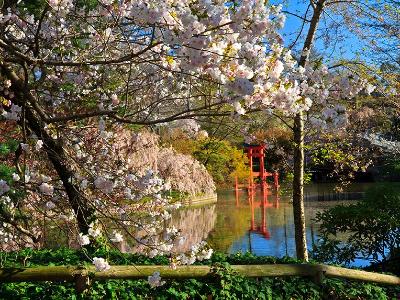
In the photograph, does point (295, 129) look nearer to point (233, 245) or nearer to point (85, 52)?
point (85, 52)

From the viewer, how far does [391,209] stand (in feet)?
23.9

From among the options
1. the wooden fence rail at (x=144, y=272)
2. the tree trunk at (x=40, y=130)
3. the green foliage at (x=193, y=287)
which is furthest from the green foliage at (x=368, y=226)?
the tree trunk at (x=40, y=130)

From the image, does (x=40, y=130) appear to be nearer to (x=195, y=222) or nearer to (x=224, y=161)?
(x=195, y=222)

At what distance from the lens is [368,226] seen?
721cm

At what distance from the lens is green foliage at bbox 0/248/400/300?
156 inches

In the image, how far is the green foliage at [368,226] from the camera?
7074 mm

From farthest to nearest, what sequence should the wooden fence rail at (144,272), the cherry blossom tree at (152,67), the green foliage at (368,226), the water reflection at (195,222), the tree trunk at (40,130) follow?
the water reflection at (195,222)
the green foliage at (368,226)
the wooden fence rail at (144,272)
the tree trunk at (40,130)
the cherry blossom tree at (152,67)

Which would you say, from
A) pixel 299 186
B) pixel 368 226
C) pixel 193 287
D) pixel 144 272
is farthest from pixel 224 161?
pixel 144 272

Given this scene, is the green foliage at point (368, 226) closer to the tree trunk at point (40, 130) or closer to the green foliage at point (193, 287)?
the green foliage at point (193, 287)

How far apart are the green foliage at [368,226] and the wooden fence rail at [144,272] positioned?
2.23 meters

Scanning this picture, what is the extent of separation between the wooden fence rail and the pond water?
3.25 metres

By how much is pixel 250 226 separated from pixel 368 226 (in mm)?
7221

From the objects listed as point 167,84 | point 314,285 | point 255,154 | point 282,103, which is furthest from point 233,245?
point 255,154

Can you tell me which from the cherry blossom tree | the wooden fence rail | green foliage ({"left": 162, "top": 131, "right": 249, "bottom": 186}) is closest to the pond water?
the wooden fence rail
